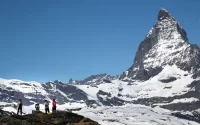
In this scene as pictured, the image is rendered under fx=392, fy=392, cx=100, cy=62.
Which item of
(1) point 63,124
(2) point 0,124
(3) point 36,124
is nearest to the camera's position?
(2) point 0,124

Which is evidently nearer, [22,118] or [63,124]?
[22,118]

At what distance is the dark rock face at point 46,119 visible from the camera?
39.3 metres

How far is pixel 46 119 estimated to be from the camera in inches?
1817

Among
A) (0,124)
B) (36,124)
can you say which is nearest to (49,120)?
(36,124)

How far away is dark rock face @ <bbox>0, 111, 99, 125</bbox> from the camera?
39.3 metres

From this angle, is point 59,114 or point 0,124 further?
point 59,114

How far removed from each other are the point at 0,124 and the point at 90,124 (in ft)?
32.4

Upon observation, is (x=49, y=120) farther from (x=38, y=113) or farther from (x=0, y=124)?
(x=0, y=124)

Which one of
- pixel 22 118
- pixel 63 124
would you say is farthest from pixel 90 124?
pixel 22 118

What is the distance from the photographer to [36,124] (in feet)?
133

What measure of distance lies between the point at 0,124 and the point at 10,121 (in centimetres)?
147

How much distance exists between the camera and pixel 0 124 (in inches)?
1485

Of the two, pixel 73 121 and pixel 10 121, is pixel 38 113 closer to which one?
pixel 73 121

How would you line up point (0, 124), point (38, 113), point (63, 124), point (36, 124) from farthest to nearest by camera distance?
point (38, 113), point (63, 124), point (36, 124), point (0, 124)
